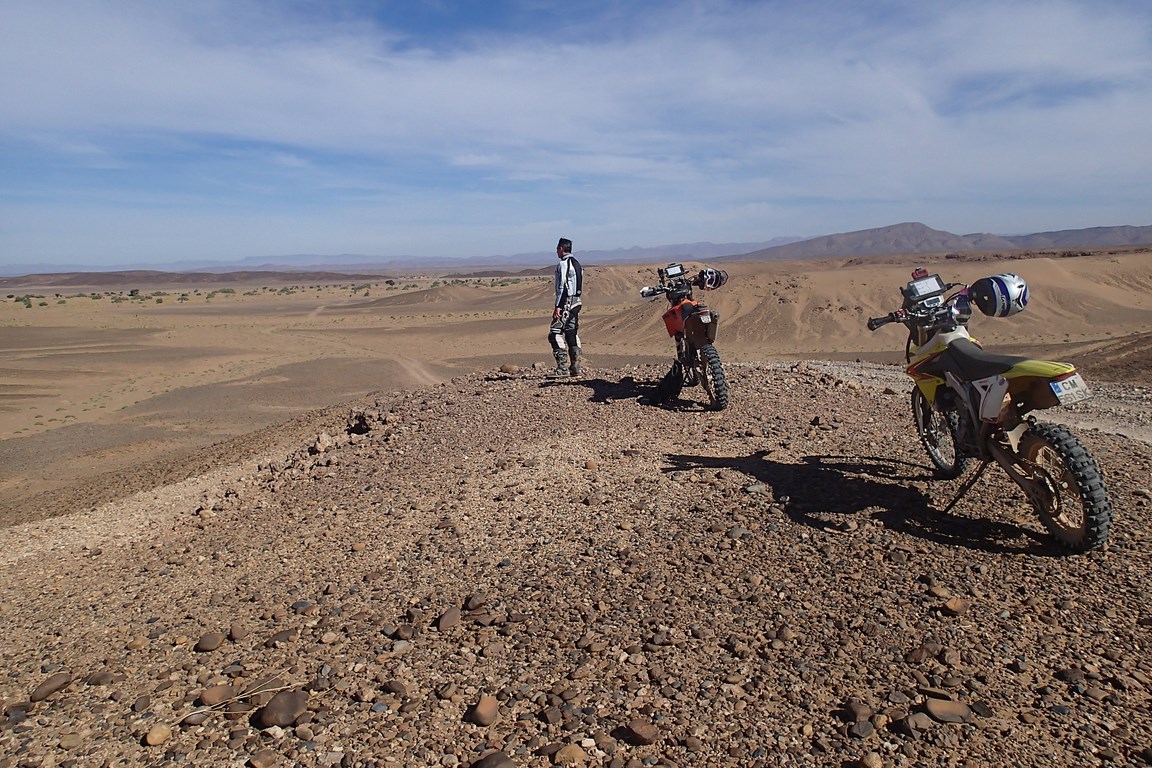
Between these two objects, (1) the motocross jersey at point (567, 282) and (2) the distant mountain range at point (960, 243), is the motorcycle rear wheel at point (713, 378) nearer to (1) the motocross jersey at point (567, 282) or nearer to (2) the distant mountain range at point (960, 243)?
(1) the motocross jersey at point (567, 282)

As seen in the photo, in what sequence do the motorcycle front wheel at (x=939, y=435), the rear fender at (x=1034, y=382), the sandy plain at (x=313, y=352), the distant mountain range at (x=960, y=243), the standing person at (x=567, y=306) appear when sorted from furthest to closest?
the distant mountain range at (x=960, y=243), the sandy plain at (x=313, y=352), the standing person at (x=567, y=306), the motorcycle front wheel at (x=939, y=435), the rear fender at (x=1034, y=382)

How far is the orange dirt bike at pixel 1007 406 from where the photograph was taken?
3.85m

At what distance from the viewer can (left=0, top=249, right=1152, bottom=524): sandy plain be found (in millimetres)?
13664

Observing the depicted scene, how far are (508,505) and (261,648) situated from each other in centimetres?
202

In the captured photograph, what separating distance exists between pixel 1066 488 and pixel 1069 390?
59 cm

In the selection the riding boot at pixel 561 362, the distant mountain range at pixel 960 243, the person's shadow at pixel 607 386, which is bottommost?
the person's shadow at pixel 607 386

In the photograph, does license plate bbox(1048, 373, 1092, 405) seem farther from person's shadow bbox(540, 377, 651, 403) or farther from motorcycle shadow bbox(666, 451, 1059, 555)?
person's shadow bbox(540, 377, 651, 403)

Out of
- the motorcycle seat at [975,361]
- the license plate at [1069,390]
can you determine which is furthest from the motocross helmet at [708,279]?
the license plate at [1069,390]

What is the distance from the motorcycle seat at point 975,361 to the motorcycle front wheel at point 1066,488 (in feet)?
1.27

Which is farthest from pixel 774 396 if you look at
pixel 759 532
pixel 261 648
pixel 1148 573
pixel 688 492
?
pixel 261 648

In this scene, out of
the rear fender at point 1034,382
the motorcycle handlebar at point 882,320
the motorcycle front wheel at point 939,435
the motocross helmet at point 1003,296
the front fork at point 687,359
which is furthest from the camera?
the front fork at point 687,359

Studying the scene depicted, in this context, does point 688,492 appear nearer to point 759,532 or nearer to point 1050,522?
point 759,532

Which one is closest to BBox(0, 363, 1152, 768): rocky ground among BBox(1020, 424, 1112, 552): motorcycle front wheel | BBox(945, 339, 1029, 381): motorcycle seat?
BBox(1020, 424, 1112, 552): motorcycle front wheel

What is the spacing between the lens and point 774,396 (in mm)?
8258
